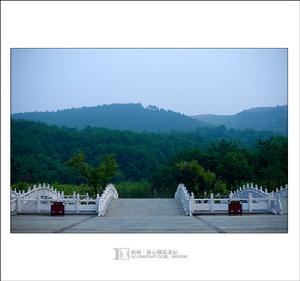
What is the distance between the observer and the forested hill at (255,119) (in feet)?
43.9

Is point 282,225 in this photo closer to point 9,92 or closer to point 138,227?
point 138,227

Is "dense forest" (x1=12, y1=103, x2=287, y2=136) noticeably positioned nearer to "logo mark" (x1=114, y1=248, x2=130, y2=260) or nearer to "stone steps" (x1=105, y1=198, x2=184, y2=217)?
"stone steps" (x1=105, y1=198, x2=184, y2=217)

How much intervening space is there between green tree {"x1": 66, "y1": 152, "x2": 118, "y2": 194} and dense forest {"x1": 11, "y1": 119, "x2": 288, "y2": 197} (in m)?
0.20

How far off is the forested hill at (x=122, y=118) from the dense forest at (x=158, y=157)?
35 centimetres

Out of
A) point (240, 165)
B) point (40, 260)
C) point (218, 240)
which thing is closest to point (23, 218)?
point (40, 260)

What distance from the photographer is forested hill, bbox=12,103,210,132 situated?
1666 cm

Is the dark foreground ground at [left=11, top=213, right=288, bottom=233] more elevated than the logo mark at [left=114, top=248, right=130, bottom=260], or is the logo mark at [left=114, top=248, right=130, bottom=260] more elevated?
the dark foreground ground at [left=11, top=213, right=288, bottom=233]

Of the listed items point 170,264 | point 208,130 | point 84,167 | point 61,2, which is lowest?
point 170,264

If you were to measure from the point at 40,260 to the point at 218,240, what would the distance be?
3605 mm

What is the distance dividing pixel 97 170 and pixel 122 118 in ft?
14.5

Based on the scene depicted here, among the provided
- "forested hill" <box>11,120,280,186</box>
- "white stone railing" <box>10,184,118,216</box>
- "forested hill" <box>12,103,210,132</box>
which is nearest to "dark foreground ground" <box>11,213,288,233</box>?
"white stone railing" <box>10,184,118,216</box>

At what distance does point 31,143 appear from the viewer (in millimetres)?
17172

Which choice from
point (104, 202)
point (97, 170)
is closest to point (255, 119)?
point (104, 202)

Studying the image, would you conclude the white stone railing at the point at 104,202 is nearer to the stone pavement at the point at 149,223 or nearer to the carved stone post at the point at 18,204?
the stone pavement at the point at 149,223
